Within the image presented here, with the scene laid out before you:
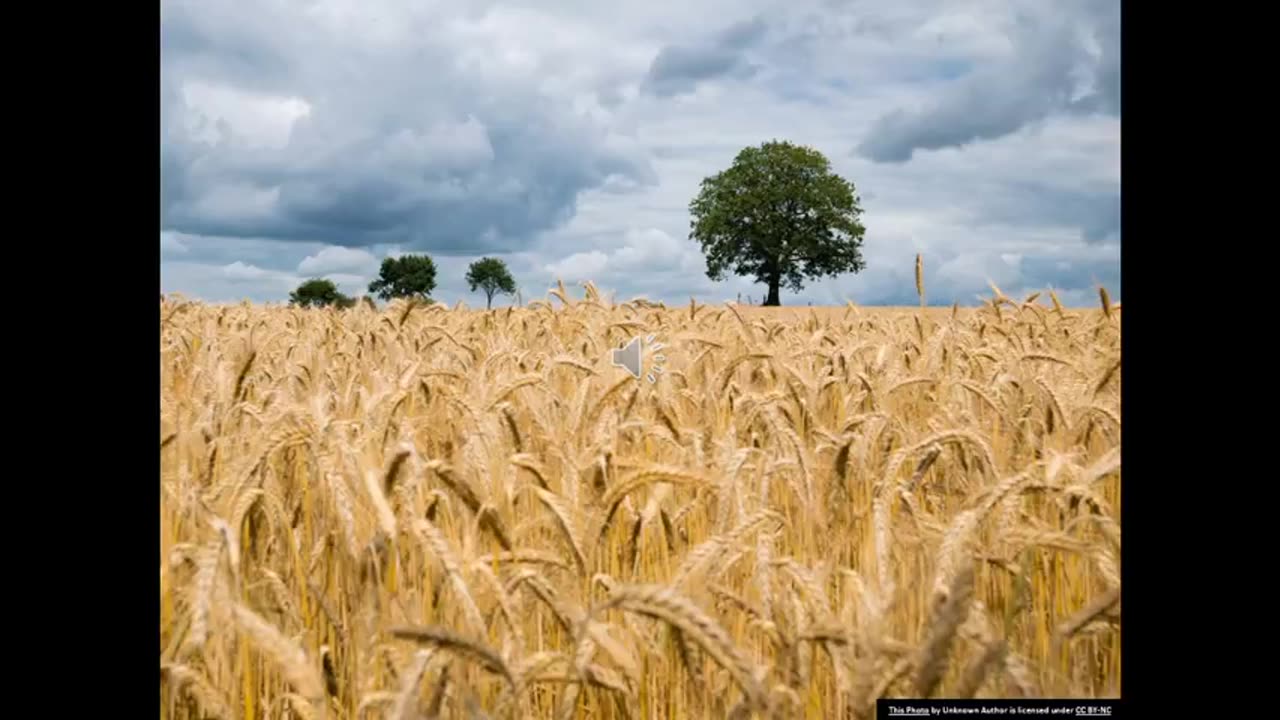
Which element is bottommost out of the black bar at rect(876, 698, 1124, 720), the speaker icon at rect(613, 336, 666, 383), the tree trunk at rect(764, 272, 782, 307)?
the black bar at rect(876, 698, 1124, 720)

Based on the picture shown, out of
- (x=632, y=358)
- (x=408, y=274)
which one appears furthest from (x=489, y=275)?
(x=632, y=358)

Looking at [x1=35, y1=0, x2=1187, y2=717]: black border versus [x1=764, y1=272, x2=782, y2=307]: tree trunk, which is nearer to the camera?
[x1=35, y1=0, x2=1187, y2=717]: black border

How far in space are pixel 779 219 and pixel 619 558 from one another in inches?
1368

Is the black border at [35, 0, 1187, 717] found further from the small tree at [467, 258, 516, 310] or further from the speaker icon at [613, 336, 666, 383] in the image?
the small tree at [467, 258, 516, 310]

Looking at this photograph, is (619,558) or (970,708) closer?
(970,708)

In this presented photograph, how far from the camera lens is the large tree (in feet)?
111

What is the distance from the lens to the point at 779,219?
35656 mm

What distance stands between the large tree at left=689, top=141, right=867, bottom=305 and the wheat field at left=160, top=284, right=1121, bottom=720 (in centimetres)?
2993

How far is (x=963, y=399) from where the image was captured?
→ 9.95 feet

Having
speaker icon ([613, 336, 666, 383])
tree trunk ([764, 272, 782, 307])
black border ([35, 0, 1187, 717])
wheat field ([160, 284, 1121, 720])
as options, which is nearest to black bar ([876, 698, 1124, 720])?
wheat field ([160, 284, 1121, 720])
